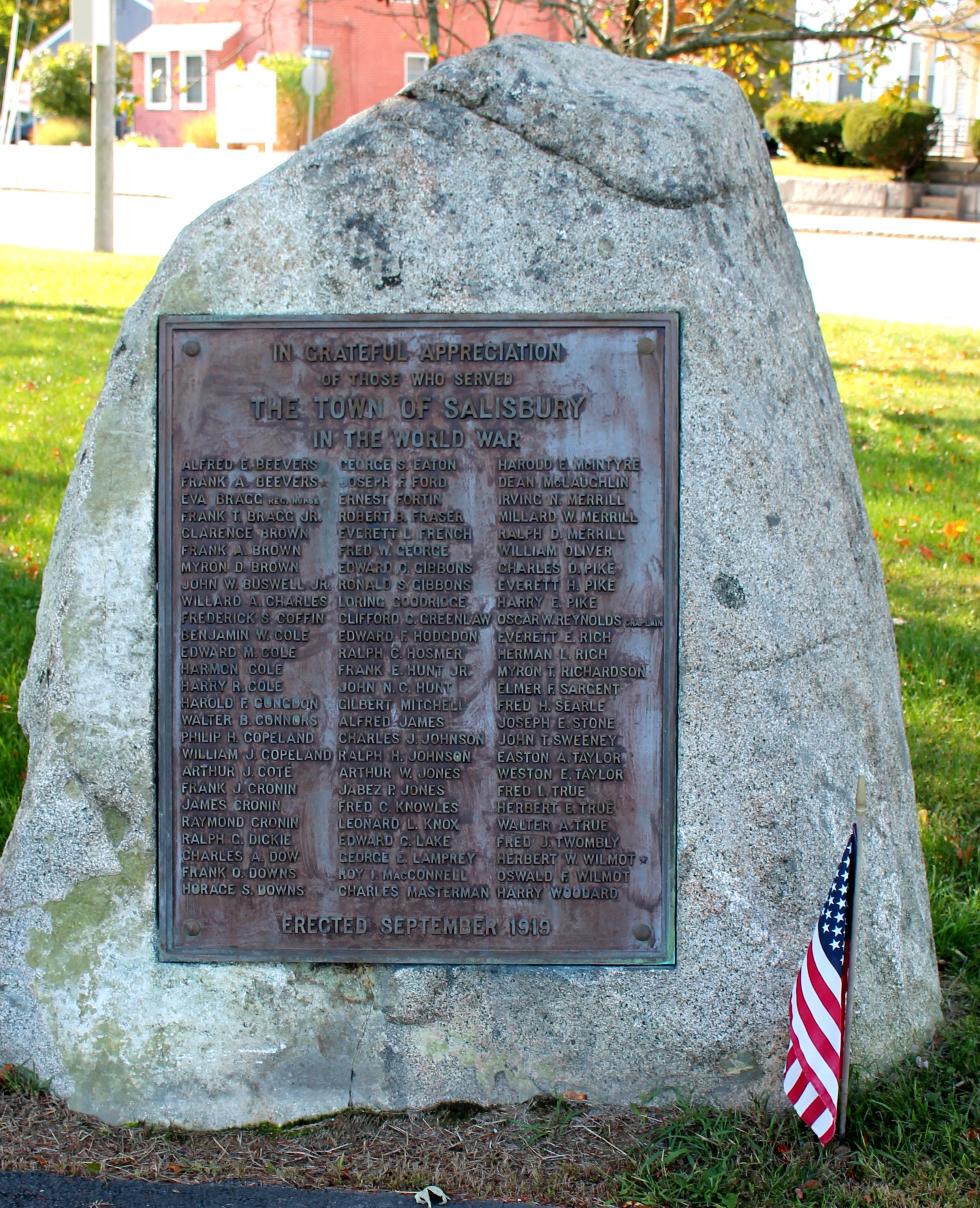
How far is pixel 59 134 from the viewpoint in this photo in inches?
1597

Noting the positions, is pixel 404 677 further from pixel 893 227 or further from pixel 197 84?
pixel 197 84

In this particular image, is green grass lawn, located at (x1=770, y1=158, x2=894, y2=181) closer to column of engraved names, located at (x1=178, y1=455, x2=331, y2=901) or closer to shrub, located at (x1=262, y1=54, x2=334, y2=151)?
shrub, located at (x1=262, y1=54, x2=334, y2=151)

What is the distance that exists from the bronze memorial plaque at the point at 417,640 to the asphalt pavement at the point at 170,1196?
1.63ft

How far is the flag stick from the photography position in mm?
2934

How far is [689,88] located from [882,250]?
17.6 metres

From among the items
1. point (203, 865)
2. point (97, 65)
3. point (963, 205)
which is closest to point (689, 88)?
point (203, 865)

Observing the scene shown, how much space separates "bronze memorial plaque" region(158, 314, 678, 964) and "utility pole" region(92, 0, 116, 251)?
552 inches

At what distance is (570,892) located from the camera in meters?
3.22

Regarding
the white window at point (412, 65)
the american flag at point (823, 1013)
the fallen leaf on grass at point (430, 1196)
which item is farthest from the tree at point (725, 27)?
the white window at point (412, 65)

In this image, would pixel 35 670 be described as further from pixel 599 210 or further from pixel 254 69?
pixel 254 69

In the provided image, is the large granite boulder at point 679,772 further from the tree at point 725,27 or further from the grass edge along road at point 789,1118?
the tree at point 725,27

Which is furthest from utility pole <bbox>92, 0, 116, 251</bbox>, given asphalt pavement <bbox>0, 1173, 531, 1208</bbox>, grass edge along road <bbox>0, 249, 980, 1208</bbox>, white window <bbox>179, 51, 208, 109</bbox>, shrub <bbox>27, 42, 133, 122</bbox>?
shrub <bbox>27, 42, 133, 122</bbox>

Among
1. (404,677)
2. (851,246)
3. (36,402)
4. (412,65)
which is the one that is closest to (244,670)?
(404,677)

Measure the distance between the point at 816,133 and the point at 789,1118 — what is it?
30.3 meters
